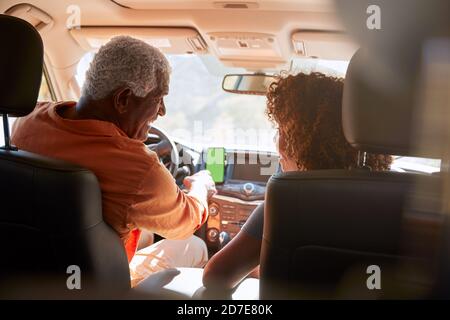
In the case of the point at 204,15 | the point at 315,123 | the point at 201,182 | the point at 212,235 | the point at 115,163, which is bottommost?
the point at 212,235

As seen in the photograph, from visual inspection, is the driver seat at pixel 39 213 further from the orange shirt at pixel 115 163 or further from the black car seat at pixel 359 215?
the black car seat at pixel 359 215

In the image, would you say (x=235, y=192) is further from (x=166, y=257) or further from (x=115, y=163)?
(x=115, y=163)

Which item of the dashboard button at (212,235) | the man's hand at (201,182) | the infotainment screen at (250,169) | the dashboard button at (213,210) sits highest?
the man's hand at (201,182)

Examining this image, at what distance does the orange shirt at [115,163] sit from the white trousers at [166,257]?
52 cm

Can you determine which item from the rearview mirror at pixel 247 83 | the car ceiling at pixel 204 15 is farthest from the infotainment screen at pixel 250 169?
the car ceiling at pixel 204 15

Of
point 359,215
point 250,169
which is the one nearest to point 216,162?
point 250,169

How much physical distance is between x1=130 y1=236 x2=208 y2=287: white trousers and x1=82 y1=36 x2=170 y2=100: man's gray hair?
814mm

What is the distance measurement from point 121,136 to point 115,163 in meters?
0.10

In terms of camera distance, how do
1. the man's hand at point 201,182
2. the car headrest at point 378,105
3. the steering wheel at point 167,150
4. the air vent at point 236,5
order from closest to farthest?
the car headrest at point 378,105 → the man's hand at point 201,182 → the air vent at point 236,5 → the steering wheel at point 167,150

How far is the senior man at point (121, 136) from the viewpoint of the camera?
5.00ft

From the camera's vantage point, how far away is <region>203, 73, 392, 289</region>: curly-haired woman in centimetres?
150

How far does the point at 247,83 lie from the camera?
296 centimetres
